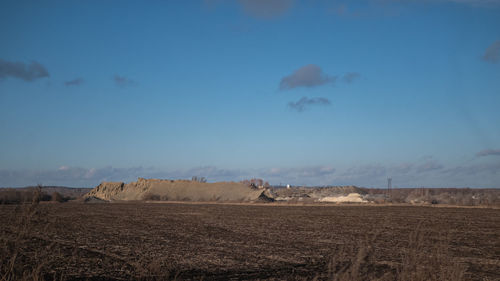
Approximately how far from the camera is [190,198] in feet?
284

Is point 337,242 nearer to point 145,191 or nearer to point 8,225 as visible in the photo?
point 8,225

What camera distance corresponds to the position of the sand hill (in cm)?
8319

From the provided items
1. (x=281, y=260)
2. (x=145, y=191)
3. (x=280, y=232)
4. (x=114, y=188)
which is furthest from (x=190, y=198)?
(x=281, y=260)

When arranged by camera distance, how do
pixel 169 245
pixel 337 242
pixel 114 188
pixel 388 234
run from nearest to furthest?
pixel 169 245 → pixel 337 242 → pixel 388 234 → pixel 114 188

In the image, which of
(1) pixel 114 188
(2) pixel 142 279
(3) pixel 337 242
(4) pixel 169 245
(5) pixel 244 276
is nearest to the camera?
(2) pixel 142 279

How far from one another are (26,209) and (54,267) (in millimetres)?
5939

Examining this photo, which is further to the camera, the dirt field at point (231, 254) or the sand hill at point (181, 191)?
the sand hill at point (181, 191)

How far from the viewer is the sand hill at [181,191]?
3275 inches

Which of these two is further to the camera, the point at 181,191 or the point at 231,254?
the point at 181,191

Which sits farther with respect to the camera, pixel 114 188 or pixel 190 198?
pixel 114 188

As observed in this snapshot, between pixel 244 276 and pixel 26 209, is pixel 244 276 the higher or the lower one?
the lower one

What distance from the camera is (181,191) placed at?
89750mm

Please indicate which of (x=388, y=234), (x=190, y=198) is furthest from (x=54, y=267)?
(x=190, y=198)

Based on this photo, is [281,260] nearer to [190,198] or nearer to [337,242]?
[337,242]
